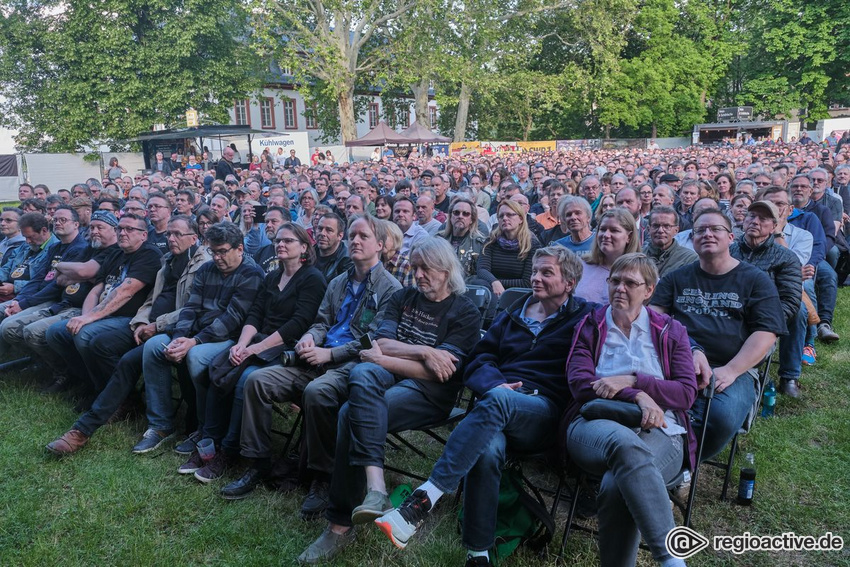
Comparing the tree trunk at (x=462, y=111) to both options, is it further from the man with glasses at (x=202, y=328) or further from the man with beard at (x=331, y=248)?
the man with glasses at (x=202, y=328)

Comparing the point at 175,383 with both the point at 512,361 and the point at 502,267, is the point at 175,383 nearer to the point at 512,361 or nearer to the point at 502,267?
the point at 502,267

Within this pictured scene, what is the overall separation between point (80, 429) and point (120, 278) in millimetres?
1391

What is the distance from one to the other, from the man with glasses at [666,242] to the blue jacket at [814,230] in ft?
6.03

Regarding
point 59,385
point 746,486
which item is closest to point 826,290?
point 746,486

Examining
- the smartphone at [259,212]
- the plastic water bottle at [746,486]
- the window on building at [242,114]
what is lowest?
the plastic water bottle at [746,486]

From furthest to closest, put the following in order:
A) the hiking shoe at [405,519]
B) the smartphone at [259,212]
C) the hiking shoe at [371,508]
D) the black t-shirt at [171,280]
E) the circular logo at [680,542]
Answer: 1. the smartphone at [259,212]
2. the black t-shirt at [171,280]
3. the hiking shoe at [371,508]
4. the hiking shoe at [405,519]
5. the circular logo at [680,542]

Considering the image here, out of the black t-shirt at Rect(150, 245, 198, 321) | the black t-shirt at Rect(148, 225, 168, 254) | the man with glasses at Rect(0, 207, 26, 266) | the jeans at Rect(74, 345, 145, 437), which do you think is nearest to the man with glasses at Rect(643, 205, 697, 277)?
the black t-shirt at Rect(150, 245, 198, 321)

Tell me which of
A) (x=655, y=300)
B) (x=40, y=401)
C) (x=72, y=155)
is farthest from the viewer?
(x=72, y=155)

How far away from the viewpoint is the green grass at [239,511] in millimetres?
3006

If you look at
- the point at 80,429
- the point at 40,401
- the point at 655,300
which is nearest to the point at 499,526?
the point at 655,300

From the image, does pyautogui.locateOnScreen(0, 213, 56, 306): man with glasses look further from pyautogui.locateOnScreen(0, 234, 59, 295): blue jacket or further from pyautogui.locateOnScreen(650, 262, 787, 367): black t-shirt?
pyautogui.locateOnScreen(650, 262, 787, 367): black t-shirt

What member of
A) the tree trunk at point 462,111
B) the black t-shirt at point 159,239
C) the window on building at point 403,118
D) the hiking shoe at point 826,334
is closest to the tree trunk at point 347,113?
the tree trunk at point 462,111

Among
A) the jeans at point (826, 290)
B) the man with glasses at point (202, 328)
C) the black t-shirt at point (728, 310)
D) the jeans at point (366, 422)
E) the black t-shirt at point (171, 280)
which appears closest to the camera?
the jeans at point (366, 422)

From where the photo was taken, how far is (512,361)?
10.7 feet
